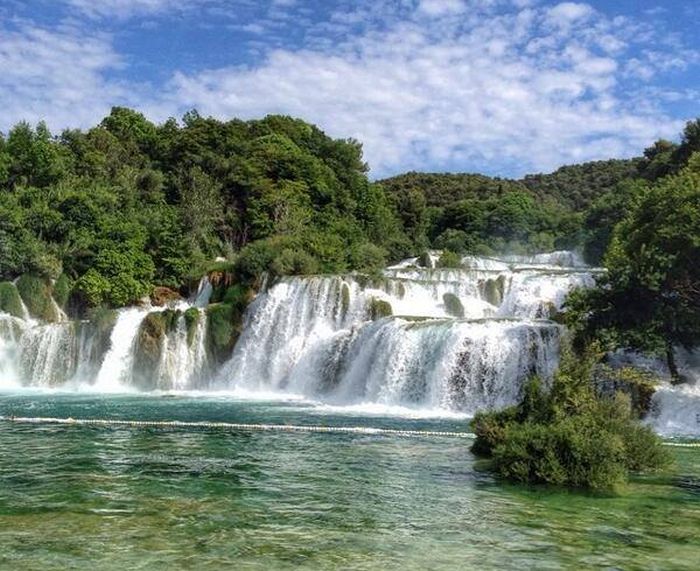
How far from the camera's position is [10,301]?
38312 mm

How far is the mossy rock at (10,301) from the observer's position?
125ft

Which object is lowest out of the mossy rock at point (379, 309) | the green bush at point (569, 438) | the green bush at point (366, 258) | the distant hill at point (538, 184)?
the green bush at point (569, 438)

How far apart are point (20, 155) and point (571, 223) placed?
4720 centimetres

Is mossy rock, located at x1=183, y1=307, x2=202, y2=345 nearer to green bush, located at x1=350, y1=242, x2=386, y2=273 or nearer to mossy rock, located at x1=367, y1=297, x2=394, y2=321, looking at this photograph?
mossy rock, located at x1=367, y1=297, x2=394, y2=321

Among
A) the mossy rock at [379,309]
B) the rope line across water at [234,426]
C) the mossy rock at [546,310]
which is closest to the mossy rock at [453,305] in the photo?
the mossy rock at [379,309]

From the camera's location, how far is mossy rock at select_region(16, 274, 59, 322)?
129 feet

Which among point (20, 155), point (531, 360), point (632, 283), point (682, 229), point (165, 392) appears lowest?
point (165, 392)

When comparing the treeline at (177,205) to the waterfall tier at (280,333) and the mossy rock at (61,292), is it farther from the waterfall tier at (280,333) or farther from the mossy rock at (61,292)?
the waterfall tier at (280,333)

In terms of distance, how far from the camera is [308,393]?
3009 cm

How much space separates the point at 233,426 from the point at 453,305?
54.4 feet

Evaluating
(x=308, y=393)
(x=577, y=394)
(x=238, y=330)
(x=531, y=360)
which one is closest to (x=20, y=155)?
(x=238, y=330)

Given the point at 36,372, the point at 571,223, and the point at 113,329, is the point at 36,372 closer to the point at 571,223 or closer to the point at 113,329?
the point at 113,329

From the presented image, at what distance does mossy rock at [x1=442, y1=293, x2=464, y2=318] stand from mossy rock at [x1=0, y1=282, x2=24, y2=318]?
20.6 meters

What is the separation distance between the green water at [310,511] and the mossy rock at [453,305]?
57.1 feet
